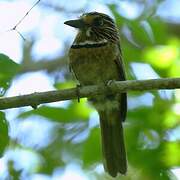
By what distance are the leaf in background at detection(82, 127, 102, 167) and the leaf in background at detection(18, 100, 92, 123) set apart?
0.60ft

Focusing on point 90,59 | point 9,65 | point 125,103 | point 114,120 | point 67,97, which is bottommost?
point 114,120

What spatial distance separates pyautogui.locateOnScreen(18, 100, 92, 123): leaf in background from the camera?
10.5 ft

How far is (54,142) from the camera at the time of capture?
4203 millimetres

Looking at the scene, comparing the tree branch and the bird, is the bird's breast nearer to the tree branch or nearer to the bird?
the bird

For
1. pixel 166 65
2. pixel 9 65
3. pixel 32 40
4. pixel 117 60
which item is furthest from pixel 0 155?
pixel 32 40

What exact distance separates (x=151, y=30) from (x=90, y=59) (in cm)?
56

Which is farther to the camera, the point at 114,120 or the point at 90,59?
the point at 114,120

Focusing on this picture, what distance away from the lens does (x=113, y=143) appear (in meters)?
4.05

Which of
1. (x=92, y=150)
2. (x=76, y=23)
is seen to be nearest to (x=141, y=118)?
(x=92, y=150)

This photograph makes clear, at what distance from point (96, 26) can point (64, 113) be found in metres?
0.98

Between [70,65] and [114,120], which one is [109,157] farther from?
[70,65]

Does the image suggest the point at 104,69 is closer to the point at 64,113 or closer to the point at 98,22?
the point at 98,22

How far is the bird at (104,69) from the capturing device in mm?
3820

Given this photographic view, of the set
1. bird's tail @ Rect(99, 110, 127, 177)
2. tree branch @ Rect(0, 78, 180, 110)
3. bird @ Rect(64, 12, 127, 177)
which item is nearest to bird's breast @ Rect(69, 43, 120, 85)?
bird @ Rect(64, 12, 127, 177)
